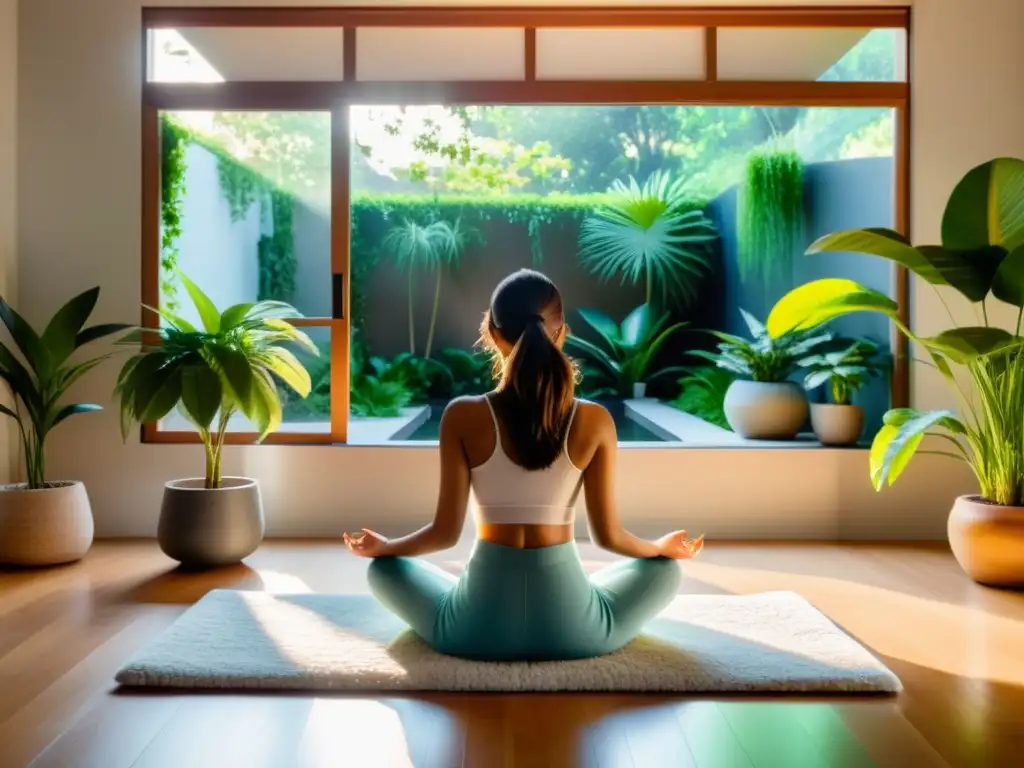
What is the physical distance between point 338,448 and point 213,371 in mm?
923

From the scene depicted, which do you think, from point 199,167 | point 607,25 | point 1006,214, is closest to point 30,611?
point 199,167

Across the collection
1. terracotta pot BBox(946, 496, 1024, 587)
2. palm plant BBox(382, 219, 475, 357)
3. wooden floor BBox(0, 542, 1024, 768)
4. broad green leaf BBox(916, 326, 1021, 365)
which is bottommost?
wooden floor BBox(0, 542, 1024, 768)

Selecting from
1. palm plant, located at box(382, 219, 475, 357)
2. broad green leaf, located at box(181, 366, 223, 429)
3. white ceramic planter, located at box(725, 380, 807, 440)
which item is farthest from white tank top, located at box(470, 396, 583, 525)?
palm plant, located at box(382, 219, 475, 357)

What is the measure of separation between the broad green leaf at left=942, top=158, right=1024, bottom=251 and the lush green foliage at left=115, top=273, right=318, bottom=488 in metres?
2.57

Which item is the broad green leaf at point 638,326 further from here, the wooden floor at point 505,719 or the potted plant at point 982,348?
Answer: the wooden floor at point 505,719

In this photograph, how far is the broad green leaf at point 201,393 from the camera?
360cm

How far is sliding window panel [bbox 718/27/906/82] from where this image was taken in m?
4.52

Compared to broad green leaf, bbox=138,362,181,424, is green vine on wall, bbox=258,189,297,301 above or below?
above

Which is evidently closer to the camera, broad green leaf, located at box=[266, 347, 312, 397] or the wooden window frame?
broad green leaf, located at box=[266, 347, 312, 397]

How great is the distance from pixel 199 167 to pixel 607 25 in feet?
6.57

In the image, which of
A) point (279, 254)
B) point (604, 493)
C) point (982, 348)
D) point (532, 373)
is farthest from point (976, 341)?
point (279, 254)

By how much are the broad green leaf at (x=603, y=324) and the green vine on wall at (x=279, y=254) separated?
8.29ft

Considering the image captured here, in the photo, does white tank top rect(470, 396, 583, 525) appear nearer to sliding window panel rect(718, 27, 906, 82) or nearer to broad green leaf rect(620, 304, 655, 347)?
sliding window panel rect(718, 27, 906, 82)

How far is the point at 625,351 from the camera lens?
6.56 m
